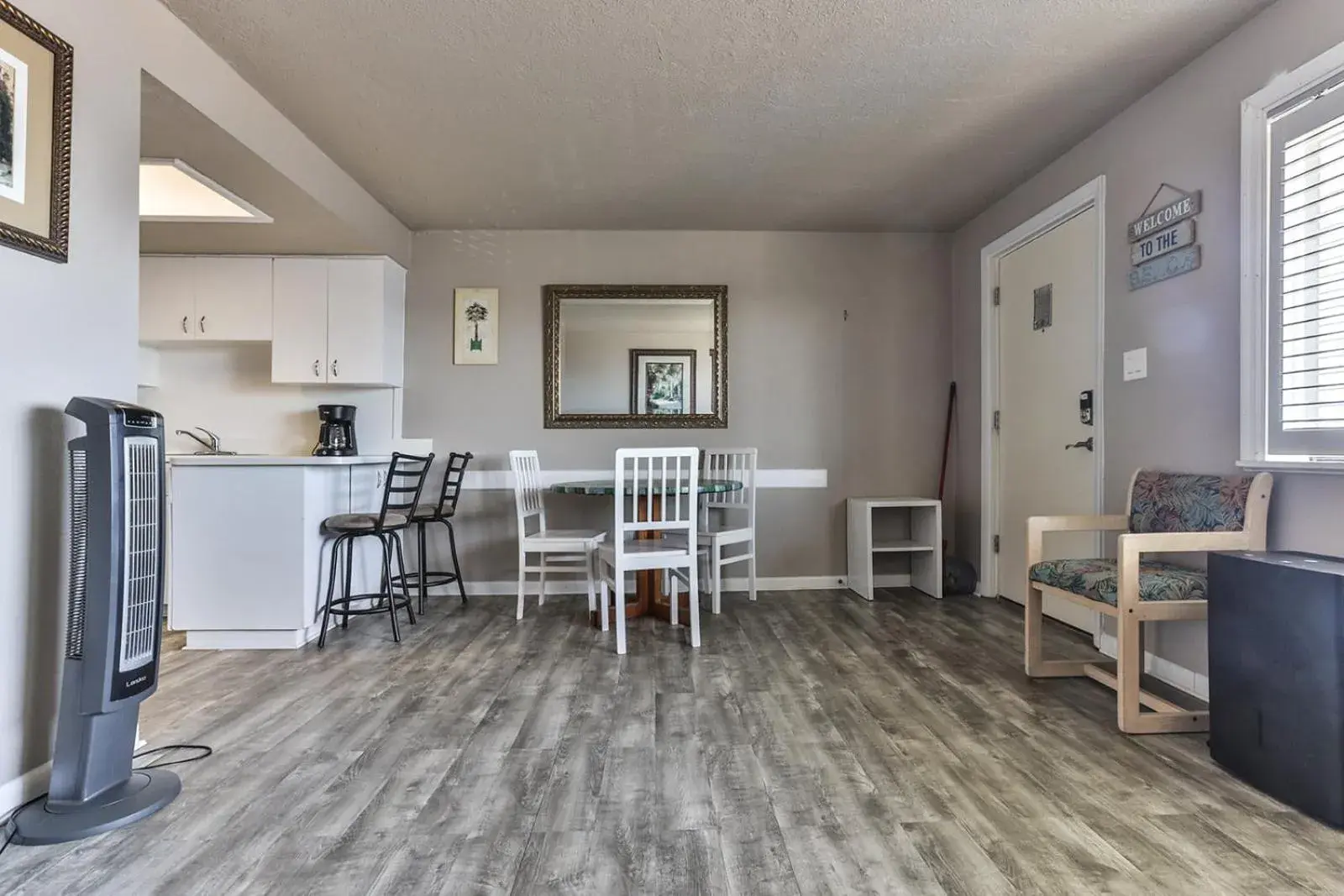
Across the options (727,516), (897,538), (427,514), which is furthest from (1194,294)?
(427,514)

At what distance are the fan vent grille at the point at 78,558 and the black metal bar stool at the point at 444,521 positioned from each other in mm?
1754

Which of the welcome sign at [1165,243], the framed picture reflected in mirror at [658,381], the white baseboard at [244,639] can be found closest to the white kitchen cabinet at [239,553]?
the white baseboard at [244,639]

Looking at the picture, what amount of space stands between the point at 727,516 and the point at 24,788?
10.9 ft

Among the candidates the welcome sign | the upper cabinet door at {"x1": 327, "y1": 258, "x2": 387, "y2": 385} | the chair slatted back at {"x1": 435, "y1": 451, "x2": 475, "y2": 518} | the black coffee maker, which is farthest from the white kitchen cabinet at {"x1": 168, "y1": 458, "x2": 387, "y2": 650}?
the welcome sign

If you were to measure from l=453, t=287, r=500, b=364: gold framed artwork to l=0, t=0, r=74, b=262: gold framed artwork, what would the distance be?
8.32ft

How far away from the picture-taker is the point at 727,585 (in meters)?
4.21

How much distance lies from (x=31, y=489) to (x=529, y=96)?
207 centimetres

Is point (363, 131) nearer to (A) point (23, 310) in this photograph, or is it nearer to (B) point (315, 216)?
(B) point (315, 216)

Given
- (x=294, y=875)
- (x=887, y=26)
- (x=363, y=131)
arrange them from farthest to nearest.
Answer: (x=363, y=131)
(x=887, y=26)
(x=294, y=875)

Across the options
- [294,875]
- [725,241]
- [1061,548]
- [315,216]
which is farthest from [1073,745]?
[315,216]

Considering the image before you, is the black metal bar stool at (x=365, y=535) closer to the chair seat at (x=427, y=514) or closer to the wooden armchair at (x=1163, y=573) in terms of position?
the chair seat at (x=427, y=514)

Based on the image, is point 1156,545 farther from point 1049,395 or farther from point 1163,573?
point 1049,395

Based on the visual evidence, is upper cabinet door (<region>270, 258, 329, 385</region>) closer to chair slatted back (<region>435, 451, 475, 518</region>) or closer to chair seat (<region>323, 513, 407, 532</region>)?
chair slatted back (<region>435, 451, 475, 518</region>)

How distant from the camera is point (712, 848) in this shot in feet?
4.74
